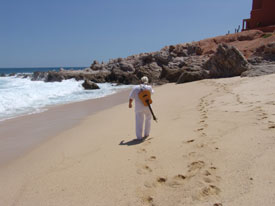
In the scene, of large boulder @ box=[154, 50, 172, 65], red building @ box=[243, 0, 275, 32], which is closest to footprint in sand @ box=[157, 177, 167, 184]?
large boulder @ box=[154, 50, 172, 65]

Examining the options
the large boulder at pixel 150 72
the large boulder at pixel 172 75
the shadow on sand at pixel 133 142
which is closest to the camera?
the shadow on sand at pixel 133 142

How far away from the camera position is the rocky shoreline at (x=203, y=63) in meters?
16.5

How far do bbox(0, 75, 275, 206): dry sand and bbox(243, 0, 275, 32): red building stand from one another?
31044mm

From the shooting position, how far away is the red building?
30391mm

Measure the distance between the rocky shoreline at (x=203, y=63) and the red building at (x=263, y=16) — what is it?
8.55 ft

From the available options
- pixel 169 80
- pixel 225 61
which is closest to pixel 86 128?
pixel 225 61

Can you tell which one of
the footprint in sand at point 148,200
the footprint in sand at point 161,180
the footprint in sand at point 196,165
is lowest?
the footprint in sand at point 148,200

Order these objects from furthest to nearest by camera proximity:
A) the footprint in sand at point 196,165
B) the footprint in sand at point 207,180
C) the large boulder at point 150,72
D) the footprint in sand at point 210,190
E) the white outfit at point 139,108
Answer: the large boulder at point 150,72 → the white outfit at point 139,108 → the footprint in sand at point 196,165 → the footprint in sand at point 207,180 → the footprint in sand at point 210,190

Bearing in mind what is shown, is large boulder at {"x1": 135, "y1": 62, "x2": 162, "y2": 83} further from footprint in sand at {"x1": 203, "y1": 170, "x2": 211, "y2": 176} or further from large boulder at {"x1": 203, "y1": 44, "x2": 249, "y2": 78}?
footprint in sand at {"x1": 203, "y1": 170, "x2": 211, "y2": 176}

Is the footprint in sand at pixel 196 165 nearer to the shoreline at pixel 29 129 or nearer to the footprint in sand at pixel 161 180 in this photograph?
the footprint in sand at pixel 161 180

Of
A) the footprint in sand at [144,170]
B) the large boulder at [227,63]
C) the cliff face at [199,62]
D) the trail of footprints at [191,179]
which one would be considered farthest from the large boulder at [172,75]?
the footprint in sand at [144,170]

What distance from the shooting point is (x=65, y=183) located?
335cm

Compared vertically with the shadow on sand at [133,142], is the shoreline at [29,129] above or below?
below

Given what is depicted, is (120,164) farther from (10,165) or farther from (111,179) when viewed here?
(10,165)
